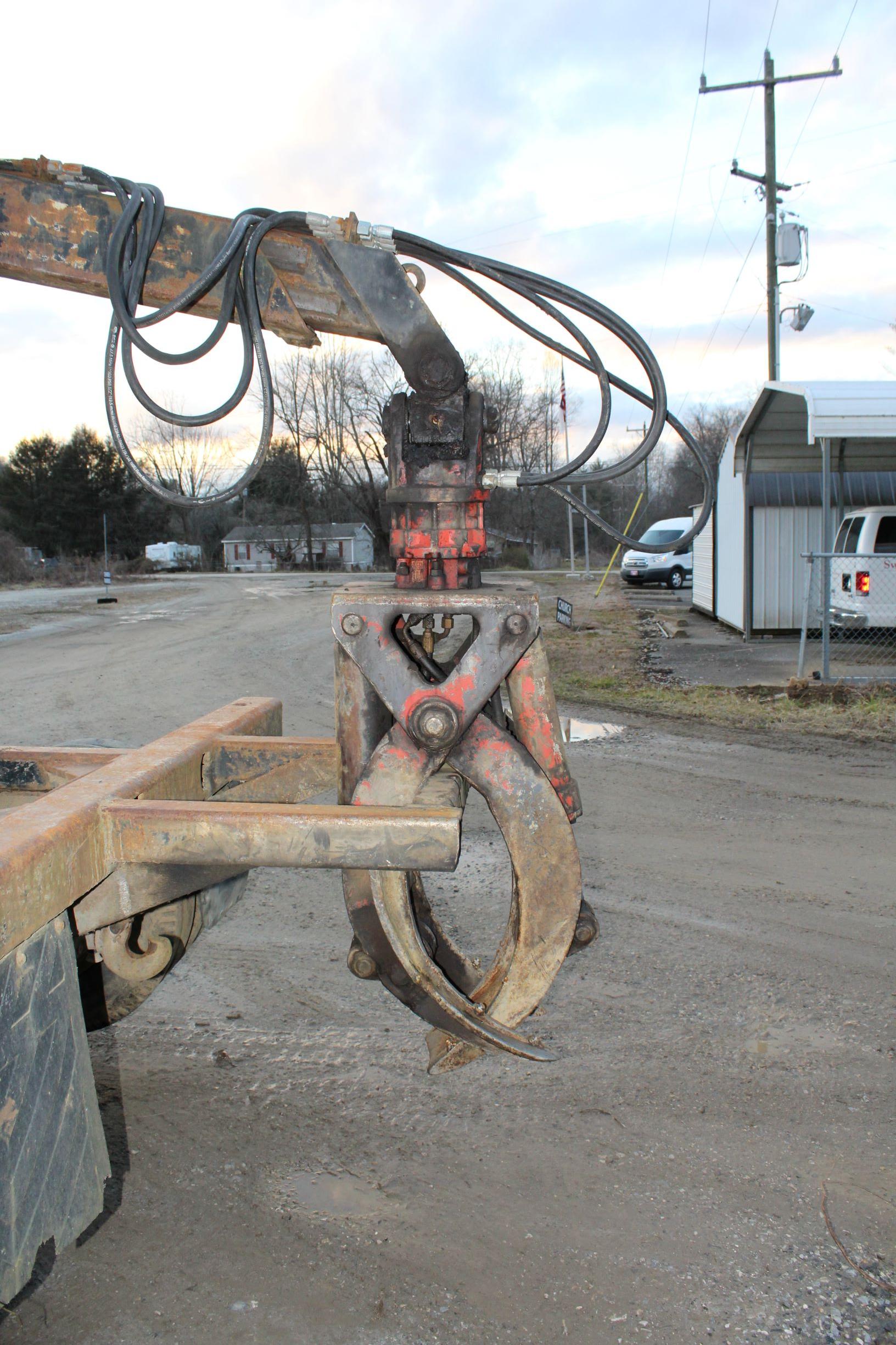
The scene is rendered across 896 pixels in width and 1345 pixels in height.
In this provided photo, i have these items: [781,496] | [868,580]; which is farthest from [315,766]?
[781,496]

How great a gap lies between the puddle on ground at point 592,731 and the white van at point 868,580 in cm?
507

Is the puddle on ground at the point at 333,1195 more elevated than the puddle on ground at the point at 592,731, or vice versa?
the puddle on ground at the point at 592,731

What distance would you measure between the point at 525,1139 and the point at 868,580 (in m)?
12.1

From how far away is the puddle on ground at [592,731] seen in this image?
8234mm

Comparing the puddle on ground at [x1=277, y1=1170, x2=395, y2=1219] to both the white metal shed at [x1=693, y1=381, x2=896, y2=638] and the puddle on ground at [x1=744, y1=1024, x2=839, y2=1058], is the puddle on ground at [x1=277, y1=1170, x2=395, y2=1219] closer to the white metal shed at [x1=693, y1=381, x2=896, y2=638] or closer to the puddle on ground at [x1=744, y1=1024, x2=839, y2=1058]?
the puddle on ground at [x1=744, y1=1024, x2=839, y2=1058]

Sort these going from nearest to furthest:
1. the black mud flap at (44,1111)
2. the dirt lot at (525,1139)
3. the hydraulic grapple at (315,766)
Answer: the black mud flap at (44,1111), the hydraulic grapple at (315,766), the dirt lot at (525,1139)

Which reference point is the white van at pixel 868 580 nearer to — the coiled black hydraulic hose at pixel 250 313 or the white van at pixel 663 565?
the coiled black hydraulic hose at pixel 250 313

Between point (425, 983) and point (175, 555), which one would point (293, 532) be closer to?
point (175, 555)

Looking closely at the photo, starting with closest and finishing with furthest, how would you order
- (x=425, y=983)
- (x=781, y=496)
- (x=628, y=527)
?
(x=425, y=983) → (x=781, y=496) → (x=628, y=527)

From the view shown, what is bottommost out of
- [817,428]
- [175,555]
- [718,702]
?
[718,702]

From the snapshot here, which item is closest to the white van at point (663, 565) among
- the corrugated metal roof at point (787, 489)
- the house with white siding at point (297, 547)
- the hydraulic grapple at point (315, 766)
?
the corrugated metal roof at point (787, 489)

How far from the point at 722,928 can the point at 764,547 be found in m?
12.3

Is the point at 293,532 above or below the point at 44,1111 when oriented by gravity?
above

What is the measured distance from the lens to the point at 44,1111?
1.99 metres
